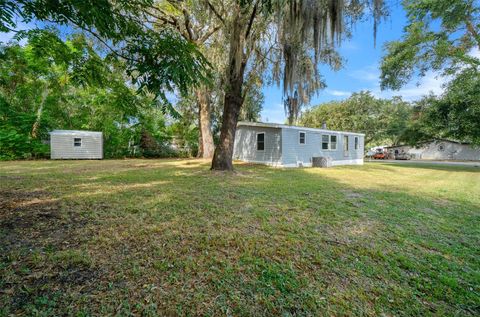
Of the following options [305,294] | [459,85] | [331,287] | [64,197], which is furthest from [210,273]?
[459,85]

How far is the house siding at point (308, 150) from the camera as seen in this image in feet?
40.3

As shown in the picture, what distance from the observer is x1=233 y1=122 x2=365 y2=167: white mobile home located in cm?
1233

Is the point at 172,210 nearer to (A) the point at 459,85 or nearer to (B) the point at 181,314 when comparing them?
(B) the point at 181,314

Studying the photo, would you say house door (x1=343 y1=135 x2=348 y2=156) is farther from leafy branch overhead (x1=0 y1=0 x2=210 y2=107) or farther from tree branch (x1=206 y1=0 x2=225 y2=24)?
leafy branch overhead (x1=0 y1=0 x2=210 y2=107)

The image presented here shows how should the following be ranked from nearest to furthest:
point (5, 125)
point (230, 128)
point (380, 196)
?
point (380, 196) < point (230, 128) < point (5, 125)

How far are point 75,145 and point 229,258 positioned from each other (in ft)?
55.3

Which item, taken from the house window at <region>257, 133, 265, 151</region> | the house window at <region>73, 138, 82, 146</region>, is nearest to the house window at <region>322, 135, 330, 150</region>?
the house window at <region>257, 133, 265, 151</region>

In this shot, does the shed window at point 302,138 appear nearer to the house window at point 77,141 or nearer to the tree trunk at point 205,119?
the tree trunk at point 205,119

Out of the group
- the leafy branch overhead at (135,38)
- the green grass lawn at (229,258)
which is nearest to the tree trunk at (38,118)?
the green grass lawn at (229,258)

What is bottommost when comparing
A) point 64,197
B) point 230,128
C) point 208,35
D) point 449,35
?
point 64,197

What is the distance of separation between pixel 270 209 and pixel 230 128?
4979 mm

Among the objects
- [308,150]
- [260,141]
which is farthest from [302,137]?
[260,141]

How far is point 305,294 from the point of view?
1.82 metres

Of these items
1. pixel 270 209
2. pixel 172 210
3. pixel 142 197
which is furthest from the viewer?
pixel 142 197
